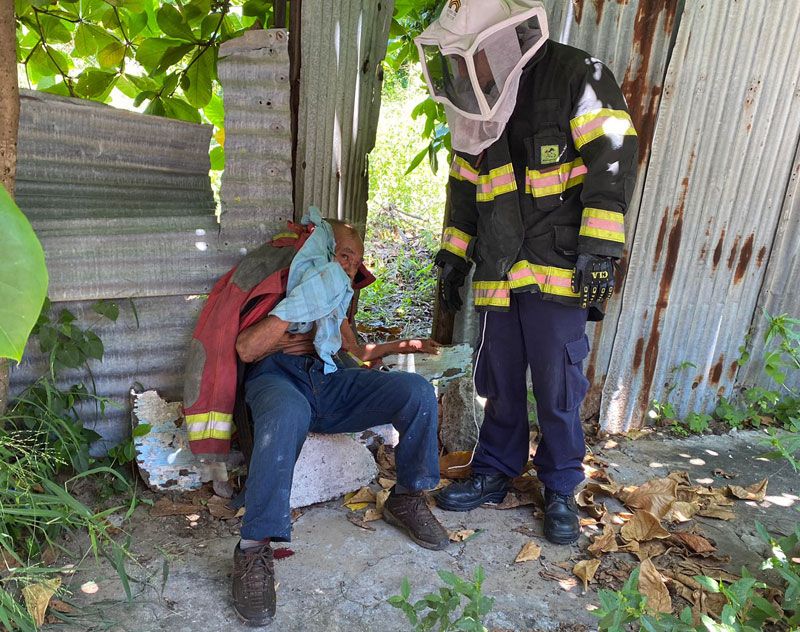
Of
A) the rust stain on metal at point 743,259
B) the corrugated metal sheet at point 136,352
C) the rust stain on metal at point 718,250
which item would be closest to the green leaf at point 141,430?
the corrugated metal sheet at point 136,352

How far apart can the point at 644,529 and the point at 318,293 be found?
1.70 metres

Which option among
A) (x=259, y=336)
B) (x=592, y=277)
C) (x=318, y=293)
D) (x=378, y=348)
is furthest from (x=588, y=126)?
(x=259, y=336)

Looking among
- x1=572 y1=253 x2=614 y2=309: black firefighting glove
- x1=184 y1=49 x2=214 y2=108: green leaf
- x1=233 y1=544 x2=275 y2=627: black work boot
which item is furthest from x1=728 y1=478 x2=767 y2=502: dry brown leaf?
x1=184 y1=49 x2=214 y2=108: green leaf

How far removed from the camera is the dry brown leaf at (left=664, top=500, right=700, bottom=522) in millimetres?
2951

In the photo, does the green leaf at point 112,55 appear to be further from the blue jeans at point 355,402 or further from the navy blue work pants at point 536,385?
the navy blue work pants at point 536,385

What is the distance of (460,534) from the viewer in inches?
110

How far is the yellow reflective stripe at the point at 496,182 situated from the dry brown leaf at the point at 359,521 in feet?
4.84

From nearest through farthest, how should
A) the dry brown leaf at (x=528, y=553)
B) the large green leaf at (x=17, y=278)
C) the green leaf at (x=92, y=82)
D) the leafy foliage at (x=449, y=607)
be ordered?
the large green leaf at (x=17, y=278), the leafy foliage at (x=449, y=607), the dry brown leaf at (x=528, y=553), the green leaf at (x=92, y=82)

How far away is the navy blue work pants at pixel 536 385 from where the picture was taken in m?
2.75

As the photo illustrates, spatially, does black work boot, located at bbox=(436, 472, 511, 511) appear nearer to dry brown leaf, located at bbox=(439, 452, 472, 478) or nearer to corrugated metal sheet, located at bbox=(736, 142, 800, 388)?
dry brown leaf, located at bbox=(439, 452, 472, 478)

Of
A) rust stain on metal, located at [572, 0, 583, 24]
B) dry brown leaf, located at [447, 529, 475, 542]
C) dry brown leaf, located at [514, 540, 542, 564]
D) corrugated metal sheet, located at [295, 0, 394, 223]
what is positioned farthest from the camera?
rust stain on metal, located at [572, 0, 583, 24]

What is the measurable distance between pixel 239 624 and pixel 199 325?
45.1 inches

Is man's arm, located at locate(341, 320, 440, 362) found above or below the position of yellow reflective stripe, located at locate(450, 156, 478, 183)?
below

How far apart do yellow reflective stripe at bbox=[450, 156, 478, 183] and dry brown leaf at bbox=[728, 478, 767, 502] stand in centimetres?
196
